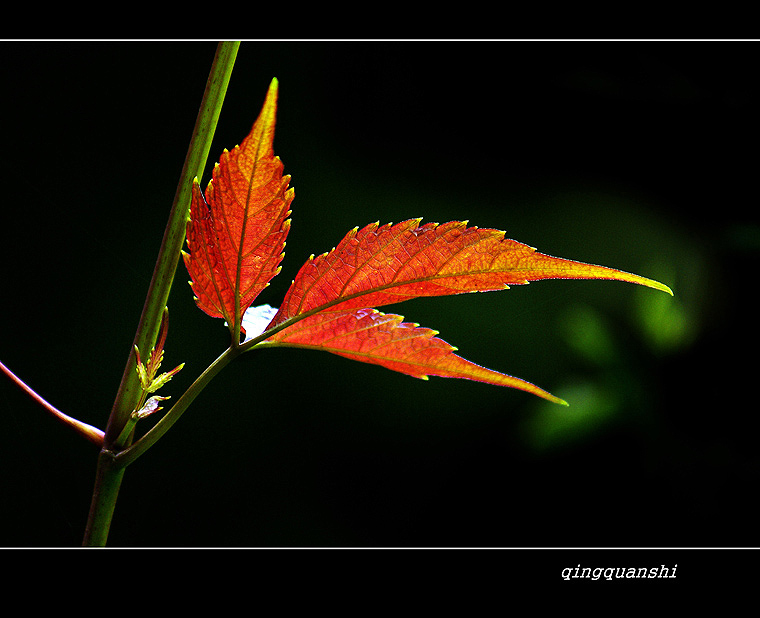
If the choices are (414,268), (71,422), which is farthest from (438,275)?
(71,422)

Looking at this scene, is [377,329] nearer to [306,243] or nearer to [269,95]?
[269,95]

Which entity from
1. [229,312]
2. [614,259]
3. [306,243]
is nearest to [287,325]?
[229,312]

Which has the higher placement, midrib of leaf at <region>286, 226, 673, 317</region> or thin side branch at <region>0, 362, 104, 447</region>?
midrib of leaf at <region>286, 226, 673, 317</region>

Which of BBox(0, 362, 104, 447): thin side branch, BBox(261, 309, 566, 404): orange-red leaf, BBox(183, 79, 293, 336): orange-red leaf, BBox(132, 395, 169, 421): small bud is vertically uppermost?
BBox(183, 79, 293, 336): orange-red leaf
